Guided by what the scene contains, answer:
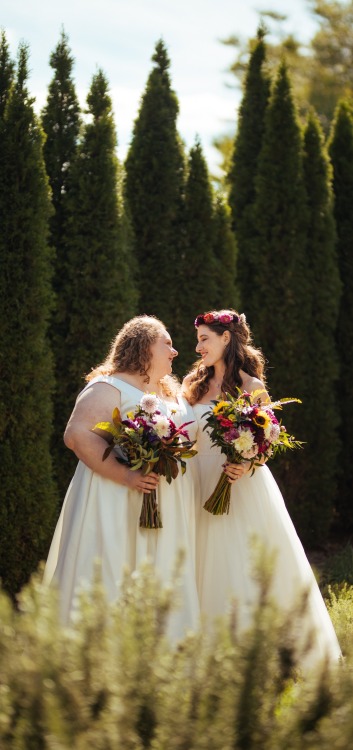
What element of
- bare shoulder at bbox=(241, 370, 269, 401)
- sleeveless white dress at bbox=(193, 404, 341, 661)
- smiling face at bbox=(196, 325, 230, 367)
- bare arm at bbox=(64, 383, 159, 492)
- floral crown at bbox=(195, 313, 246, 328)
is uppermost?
floral crown at bbox=(195, 313, 246, 328)

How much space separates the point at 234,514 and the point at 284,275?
4.47 meters

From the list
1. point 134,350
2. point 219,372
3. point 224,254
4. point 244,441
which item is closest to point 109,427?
point 134,350

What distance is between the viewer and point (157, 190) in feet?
26.1

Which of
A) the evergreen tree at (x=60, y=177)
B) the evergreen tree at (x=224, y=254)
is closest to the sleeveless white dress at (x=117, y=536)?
the evergreen tree at (x=60, y=177)

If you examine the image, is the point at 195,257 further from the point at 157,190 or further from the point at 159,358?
the point at 159,358

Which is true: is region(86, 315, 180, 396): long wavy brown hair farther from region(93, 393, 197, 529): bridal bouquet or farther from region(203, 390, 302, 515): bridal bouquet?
region(203, 390, 302, 515): bridal bouquet

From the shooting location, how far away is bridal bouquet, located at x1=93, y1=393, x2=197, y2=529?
4.23 metres

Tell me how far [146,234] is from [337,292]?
250 centimetres

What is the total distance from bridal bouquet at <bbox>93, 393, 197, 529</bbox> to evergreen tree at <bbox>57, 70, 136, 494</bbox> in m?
2.44

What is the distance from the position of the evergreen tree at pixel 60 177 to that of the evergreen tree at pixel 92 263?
0.9 inches

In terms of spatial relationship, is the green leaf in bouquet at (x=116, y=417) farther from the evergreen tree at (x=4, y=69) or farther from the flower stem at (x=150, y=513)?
the evergreen tree at (x=4, y=69)

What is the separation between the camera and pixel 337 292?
30.9 feet

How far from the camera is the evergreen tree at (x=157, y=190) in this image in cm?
781

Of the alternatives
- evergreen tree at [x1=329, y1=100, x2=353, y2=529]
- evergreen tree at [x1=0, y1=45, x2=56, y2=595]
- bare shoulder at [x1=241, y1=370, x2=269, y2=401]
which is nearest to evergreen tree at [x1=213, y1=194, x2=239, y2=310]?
evergreen tree at [x1=329, y1=100, x2=353, y2=529]
